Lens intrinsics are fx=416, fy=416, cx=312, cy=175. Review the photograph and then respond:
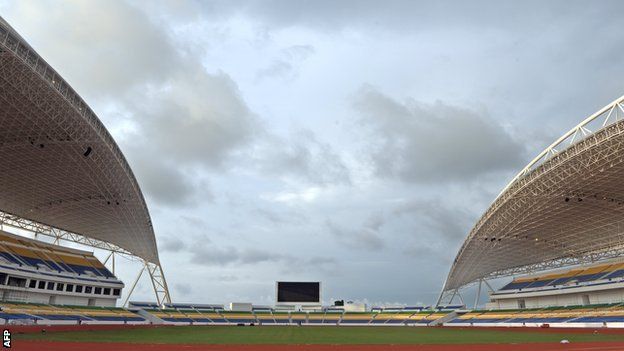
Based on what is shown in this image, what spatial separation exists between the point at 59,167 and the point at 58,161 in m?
2.13

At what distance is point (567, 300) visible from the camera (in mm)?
73750

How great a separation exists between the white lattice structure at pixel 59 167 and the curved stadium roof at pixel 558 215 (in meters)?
47.9

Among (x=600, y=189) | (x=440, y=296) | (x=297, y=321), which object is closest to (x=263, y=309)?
(x=297, y=321)

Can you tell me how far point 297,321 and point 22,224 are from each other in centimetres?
5251

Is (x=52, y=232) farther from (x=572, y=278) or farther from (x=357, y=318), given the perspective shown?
(x=572, y=278)

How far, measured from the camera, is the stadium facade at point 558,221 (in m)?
42.8

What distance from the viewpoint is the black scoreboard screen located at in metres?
85.3

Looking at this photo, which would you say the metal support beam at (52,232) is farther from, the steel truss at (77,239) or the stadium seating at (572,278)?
the stadium seating at (572,278)

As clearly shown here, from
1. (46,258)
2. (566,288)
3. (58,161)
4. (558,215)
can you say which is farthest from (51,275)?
(566,288)

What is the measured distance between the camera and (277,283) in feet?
287

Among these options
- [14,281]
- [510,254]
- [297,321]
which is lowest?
[297,321]

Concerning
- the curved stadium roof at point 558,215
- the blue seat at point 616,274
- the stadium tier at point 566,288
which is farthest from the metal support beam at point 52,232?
the blue seat at point 616,274

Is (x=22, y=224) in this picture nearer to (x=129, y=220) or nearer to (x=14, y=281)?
(x=14, y=281)

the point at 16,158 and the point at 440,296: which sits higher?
the point at 16,158
